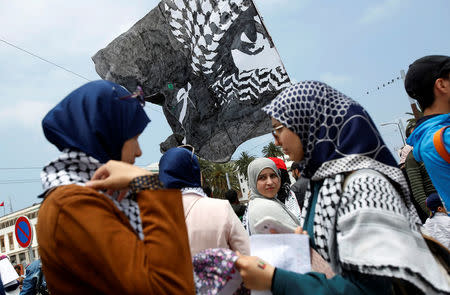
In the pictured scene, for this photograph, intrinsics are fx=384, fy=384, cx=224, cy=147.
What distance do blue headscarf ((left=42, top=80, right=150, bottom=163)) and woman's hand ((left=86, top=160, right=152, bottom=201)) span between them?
12 cm

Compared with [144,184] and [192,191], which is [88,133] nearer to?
[144,184]

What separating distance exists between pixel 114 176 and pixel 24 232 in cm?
817

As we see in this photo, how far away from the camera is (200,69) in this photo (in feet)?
17.1

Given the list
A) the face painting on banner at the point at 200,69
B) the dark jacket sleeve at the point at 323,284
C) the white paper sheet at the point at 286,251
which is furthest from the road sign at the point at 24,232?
the dark jacket sleeve at the point at 323,284

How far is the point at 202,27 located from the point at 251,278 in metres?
4.24

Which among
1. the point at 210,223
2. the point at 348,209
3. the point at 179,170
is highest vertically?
the point at 179,170

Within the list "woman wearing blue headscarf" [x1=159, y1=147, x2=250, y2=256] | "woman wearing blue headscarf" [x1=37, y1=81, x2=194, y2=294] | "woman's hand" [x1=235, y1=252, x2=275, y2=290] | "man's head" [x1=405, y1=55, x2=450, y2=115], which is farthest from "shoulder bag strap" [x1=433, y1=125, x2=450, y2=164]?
"woman wearing blue headscarf" [x1=37, y1=81, x2=194, y2=294]

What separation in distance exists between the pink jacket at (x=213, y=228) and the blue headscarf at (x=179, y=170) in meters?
0.32

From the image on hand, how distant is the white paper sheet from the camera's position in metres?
1.73

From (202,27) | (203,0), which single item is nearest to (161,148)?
(202,27)

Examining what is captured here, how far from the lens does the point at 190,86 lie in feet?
17.1

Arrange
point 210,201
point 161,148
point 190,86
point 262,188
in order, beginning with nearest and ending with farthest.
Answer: point 210,201 < point 262,188 < point 161,148 < point 190,86

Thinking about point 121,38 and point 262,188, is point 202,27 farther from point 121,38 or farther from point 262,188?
point 262,188

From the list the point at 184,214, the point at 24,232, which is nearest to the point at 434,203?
the point at 184,214
